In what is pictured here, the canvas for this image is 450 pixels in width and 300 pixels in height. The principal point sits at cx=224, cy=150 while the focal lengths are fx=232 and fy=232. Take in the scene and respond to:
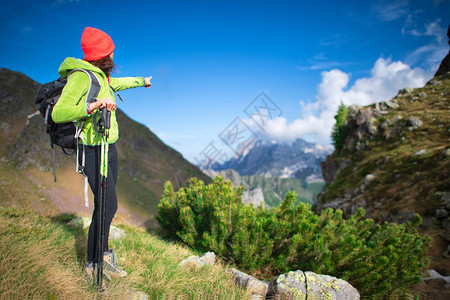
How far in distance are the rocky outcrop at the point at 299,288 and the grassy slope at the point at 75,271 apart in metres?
0.39

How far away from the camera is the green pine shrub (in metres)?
4.84

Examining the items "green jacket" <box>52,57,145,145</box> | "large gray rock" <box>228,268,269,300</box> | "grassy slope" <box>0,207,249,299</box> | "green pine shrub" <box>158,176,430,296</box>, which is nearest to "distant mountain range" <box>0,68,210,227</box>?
"green pine shrub" <box>158,176,430,296</box>

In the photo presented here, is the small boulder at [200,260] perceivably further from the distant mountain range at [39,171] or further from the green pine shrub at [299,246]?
the distant mountain range at [39,171]

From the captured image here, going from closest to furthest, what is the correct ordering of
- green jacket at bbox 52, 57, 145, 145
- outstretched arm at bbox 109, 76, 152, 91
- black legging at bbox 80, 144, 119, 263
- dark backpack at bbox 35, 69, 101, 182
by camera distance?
1. green jacket at bbox 52, 57, 145, 145
2. dark backpack at bbox 35, 69, 101, 182
3. black legging at bbox 80, 144, 119, 263
4. outstretched arm at bbox 109, 76, 152, 91

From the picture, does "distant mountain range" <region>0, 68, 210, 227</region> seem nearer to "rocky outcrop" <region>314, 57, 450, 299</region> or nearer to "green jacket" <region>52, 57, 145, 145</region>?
"rocky outcrop" <region>314, 57, 450, 299</region>

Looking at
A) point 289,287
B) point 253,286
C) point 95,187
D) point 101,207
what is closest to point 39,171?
point 95,187

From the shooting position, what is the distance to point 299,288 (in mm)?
3865

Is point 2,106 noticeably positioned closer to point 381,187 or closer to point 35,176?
point 35,176

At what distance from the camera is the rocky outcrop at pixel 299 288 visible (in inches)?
150

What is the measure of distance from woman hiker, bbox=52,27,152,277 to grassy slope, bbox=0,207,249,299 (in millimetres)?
339

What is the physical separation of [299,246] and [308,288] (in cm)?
134

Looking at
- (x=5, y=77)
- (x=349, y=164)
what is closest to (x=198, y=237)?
(x=349, y=164)

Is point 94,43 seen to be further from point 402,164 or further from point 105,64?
point 402,164

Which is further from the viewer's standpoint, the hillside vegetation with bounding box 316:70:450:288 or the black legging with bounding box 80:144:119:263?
the hillside vegetation with bounding box 316:70:450:288
